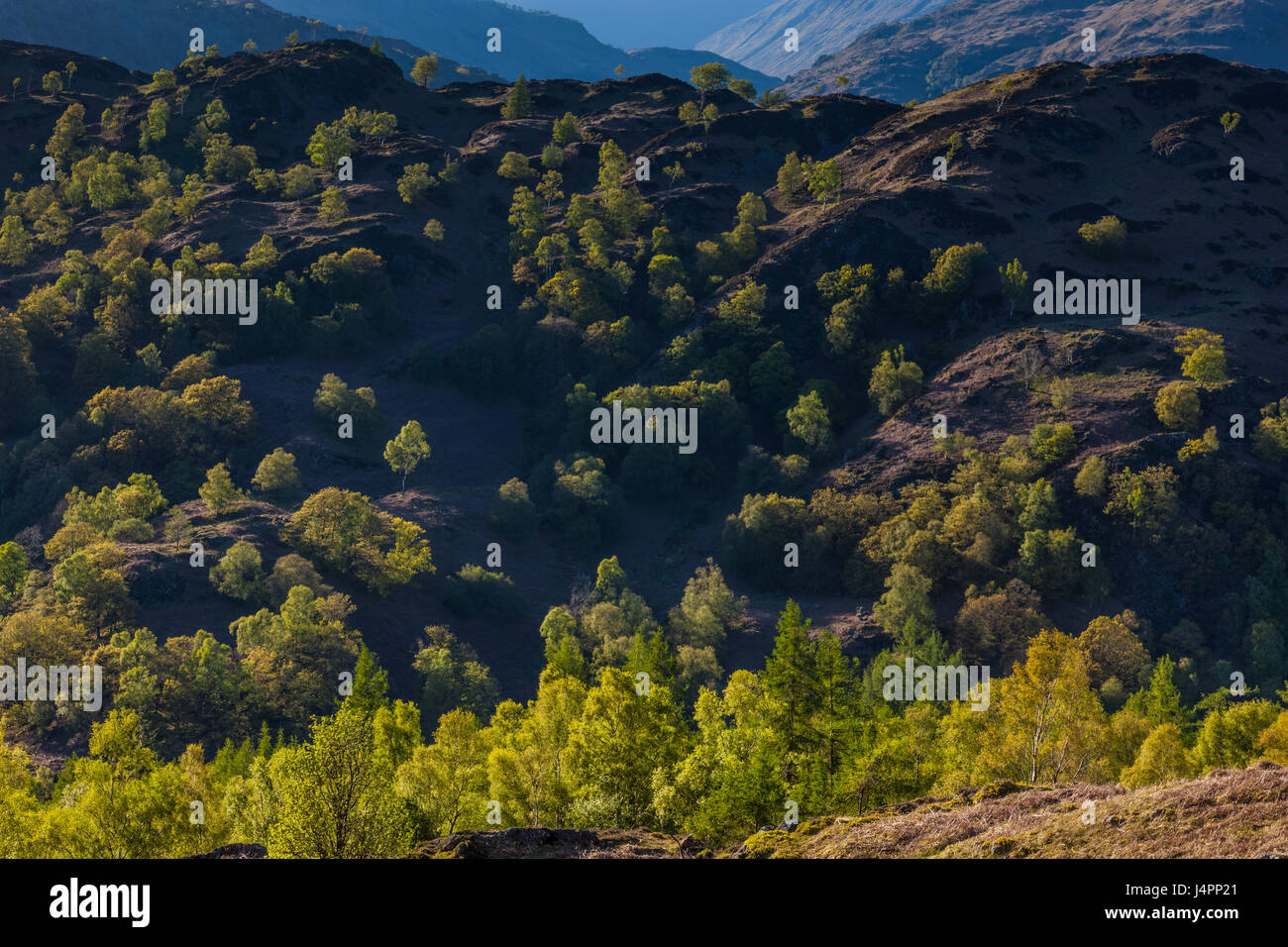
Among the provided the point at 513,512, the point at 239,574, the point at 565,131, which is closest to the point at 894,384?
the point at 513,512

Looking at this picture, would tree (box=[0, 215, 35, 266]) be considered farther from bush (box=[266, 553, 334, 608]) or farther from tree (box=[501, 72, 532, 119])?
tree (box=[501, 72, 532, 119])

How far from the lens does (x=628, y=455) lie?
107 m

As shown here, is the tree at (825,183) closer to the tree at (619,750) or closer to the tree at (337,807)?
the tree at (619,750)

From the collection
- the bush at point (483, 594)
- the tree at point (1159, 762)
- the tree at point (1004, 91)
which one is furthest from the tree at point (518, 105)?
the tree at point (1159, 762)

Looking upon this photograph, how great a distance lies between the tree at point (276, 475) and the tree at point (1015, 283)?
90.7m

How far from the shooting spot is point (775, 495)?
92.5 metres

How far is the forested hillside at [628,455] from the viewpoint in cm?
4344

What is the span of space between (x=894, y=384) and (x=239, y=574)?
75381mm

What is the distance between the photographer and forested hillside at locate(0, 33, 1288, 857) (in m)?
43.4

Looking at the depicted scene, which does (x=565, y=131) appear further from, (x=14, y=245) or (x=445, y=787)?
(x=445, y=787)

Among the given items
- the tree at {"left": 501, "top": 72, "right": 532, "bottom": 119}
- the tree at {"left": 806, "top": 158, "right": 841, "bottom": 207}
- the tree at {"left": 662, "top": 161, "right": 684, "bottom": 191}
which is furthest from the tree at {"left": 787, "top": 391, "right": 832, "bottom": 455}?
the tree at {"left": 501, "top": 72, "right": 532, "bottom": 119}

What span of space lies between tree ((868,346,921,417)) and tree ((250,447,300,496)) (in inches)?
2730
